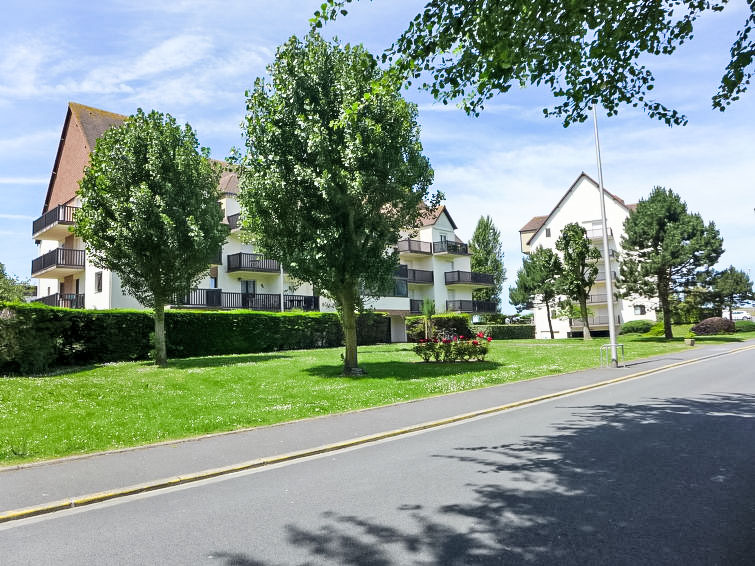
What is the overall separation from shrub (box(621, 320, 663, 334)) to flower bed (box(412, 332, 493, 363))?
3694 cm

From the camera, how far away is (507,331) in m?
50.2

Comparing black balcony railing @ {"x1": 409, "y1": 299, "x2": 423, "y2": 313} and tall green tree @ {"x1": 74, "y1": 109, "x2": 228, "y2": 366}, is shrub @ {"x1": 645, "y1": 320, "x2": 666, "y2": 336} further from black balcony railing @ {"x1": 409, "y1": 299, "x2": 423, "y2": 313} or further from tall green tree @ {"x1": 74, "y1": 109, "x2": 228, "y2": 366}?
tall green tree @ {"x1": 74, "y1": 109, "x2": 228, "y2": 366}

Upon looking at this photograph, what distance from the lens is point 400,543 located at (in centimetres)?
419

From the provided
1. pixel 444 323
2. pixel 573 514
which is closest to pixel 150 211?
pixel 573 514

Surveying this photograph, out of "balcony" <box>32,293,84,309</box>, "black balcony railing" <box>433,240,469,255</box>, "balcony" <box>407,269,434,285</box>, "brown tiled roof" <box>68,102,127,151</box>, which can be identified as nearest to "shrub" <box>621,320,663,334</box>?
"black balcony railing" <box>433,240,469,255</box>

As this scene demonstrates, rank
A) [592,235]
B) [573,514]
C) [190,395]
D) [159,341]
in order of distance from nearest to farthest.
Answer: [573,514] → [190,395] → [159,341] → [592,235]

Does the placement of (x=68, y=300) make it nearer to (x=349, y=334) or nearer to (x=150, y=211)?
(x=150, y=211)

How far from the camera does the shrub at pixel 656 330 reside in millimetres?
46972

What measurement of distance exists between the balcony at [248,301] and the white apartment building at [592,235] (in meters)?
28.8

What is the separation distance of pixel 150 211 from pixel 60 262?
662 inches

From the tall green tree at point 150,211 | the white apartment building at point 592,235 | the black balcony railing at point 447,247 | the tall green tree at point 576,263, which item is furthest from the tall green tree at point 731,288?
the tall green tree at point 150,211

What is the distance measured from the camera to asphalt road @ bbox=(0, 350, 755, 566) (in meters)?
4.04

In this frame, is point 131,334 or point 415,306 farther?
point 415,306

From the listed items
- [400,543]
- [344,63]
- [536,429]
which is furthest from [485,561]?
[344,63]
